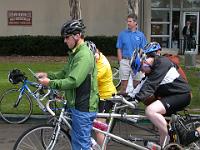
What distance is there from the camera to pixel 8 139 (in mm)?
8164

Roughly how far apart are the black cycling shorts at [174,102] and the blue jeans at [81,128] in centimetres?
97

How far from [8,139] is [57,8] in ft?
65.5

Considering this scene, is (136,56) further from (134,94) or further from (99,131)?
(99,131)

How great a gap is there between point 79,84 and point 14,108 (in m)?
4.89

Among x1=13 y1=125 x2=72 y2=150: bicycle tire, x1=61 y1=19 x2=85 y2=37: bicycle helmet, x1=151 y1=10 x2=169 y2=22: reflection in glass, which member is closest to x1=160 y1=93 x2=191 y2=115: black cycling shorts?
x1=13 y1=125 x2=72 y2=150: bicycle tire

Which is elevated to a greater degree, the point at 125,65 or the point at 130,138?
the point at 125,65

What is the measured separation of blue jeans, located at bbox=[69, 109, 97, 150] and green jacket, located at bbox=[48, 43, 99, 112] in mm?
62

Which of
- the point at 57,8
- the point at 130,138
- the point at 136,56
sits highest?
the point at 57,8

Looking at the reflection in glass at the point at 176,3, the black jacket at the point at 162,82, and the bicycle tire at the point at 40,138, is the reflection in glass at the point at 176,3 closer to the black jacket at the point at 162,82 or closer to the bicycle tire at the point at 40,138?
the black jacket at the point at 162,82

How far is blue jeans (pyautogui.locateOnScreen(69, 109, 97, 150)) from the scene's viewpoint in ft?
17.0

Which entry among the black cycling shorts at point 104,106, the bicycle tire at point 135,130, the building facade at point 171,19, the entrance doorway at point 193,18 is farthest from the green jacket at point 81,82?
the entrance doorway at point 193,18

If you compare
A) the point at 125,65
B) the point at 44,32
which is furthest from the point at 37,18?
the point at 125,65

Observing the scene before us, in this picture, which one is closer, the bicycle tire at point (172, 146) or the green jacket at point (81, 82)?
the green jacket at point (81, 82)

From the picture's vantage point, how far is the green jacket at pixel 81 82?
4895mm
